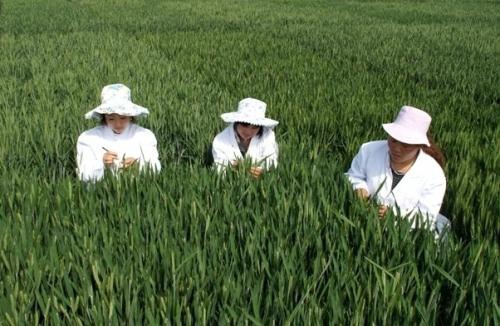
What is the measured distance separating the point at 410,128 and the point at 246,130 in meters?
1.06

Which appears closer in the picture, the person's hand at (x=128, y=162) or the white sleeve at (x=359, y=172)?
the person's hand at (x=128, y=162)

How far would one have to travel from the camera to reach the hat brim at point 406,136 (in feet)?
7.86

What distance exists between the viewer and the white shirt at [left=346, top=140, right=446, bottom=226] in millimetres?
2590

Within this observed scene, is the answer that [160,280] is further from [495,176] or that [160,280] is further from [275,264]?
[495,176]

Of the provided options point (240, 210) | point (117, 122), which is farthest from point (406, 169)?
point (117, 122)

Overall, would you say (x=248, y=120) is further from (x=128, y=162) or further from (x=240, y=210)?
(x=240, y=210)

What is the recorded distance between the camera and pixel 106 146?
3020 mm

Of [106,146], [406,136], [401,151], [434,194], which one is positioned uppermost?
[406,136]

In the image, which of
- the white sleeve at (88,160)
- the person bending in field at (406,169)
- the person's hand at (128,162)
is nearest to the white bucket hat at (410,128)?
the person bending in field at (406,169)

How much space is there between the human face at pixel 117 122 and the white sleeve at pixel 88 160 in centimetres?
16

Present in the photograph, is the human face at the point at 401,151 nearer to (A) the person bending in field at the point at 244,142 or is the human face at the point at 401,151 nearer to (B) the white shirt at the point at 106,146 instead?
(A) the person bending in field at the point at 244,142

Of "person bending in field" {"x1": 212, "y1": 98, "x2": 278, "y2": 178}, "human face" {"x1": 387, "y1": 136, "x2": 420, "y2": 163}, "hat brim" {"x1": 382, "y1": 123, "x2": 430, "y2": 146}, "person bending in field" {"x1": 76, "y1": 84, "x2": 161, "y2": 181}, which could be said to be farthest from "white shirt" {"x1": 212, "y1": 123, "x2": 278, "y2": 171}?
"hat brim" {"x1": 382, "y1": 123, "x2": 430, "y2": 146}

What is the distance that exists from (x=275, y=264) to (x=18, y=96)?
3.91m

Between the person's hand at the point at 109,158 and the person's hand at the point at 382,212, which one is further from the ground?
the person's hand at the point at 109,158
